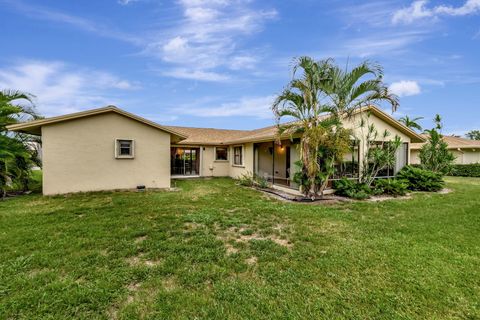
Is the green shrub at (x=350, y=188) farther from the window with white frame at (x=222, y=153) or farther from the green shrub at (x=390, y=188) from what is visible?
the window with white frame at (x=222, y=153)

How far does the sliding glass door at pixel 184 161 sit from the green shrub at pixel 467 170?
21969 mm

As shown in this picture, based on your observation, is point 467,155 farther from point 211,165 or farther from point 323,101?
point 211,165

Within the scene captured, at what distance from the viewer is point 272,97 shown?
29.1 feet

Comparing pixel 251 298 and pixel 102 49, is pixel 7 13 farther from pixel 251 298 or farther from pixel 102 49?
pixel 251 298

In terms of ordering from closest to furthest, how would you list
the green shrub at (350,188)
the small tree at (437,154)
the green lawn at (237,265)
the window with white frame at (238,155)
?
1. the green lawn at (237,265)
2. the green shrub at (350,188)
3. the small tree at (437,154)
4. the window with white frame at (238,155)

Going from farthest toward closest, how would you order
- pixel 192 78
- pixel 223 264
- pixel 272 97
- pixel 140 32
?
pixel 192 78 < pixel 140 32 < pixel 272 97 < pixel 223 264

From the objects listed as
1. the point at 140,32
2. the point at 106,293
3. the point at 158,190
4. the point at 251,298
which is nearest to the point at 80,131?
the point at 158,190

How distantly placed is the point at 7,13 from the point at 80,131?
6167mm

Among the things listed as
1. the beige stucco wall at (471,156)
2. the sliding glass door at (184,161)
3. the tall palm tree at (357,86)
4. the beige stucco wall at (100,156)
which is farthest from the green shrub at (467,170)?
the beige stucco wall at (100,156)

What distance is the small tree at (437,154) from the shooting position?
12.8 metres

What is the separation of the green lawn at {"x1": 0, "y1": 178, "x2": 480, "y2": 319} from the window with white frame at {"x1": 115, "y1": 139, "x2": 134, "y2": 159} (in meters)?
4.30

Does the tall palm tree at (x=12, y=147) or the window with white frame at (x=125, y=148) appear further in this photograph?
the window with white frame at (x=125, y=148)

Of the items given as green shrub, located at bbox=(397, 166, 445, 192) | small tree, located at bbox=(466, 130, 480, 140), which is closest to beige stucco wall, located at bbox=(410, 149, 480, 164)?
green shrub, located at bbox=(397, 166, 445, 192)

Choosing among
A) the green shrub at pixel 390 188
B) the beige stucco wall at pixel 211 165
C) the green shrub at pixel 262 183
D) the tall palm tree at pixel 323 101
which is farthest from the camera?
the beige stucco wall at pixel 211 165
